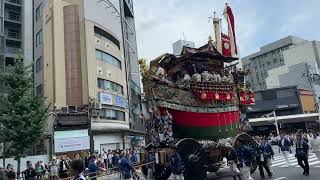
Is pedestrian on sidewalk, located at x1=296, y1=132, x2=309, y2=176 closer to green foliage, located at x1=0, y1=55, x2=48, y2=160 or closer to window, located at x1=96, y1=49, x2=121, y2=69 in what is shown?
green foliage, located at x1=0, y1=55, x2=48, y2=160

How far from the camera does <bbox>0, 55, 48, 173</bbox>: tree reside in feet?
70.0

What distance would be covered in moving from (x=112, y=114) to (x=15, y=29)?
18.2 metres

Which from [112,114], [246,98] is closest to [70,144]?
[112,114]

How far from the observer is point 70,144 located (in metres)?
25.7

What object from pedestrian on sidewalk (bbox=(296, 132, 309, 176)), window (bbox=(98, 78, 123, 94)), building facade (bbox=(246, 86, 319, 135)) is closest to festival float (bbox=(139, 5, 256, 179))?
pedestrian on sidewalk (bbox=(296, 132, 309, 176))

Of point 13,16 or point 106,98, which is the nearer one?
point 106,98

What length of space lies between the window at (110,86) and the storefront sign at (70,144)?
10.8 meters

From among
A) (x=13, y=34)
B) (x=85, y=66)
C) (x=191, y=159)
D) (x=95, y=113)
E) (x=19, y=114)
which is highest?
(x=13, y=34)

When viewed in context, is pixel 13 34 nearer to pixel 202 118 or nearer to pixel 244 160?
pixel 202 118

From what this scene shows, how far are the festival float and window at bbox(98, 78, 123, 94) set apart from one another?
2152 cm

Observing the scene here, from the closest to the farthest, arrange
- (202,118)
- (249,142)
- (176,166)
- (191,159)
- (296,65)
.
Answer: (176,166) < (191,159) < (202,118) < (249,142) < (296,65)

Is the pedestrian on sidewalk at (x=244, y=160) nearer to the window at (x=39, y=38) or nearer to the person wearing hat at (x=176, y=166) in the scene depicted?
the person wearing hat at (x=176, y=166)

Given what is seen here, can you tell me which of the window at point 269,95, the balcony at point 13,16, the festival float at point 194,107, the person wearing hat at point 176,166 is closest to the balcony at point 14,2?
the balcony at point 13,16

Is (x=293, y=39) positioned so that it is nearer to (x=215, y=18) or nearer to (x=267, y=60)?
(x=267, y=60)
